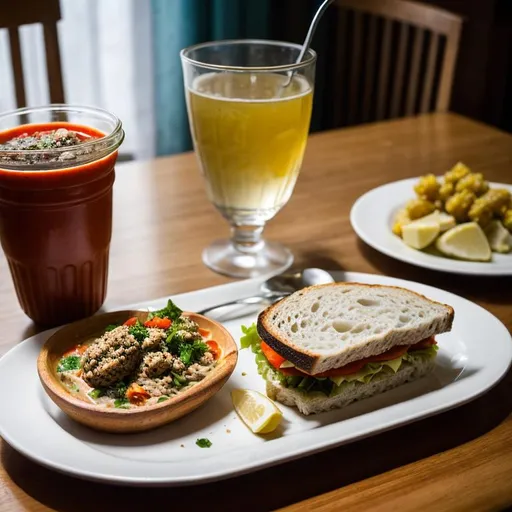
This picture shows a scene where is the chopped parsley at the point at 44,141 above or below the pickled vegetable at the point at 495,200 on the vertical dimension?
above

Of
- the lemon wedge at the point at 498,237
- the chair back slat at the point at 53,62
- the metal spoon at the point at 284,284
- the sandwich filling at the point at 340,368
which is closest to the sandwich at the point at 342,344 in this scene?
the sandwich filling at the point at 340,368

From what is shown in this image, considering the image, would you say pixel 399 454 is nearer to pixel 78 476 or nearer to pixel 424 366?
pixel 424 366

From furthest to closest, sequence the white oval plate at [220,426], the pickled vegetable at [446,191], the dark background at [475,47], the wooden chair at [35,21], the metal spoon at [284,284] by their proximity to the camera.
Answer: the dark background at [475,47] → the wooden chair at [35,21] → the pickled vegetable at [446,191] → the metal spoon at [284,284] → the white oval plate at [220,426]

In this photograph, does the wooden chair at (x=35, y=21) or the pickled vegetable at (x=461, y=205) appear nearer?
the pickled vegetable at (x=461, y=205)

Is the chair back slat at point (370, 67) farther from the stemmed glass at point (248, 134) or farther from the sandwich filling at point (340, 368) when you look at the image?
the sandwich filling at point (340, 368)

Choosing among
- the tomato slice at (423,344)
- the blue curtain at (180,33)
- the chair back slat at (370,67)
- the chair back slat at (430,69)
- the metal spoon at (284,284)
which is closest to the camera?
the tomato slice at (423,344)

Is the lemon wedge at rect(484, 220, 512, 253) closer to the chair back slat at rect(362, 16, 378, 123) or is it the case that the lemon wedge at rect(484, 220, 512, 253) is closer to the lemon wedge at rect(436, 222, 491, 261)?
the lemon wedge at rect(436, 222, 491, 261)

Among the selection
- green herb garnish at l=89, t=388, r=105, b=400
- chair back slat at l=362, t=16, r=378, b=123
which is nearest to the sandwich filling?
green herb garnish at l=89, t=388, r=105, b=400

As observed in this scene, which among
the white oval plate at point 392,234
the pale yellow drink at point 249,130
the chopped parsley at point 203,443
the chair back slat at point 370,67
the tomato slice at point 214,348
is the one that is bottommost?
the chair back slat at point 370,67
